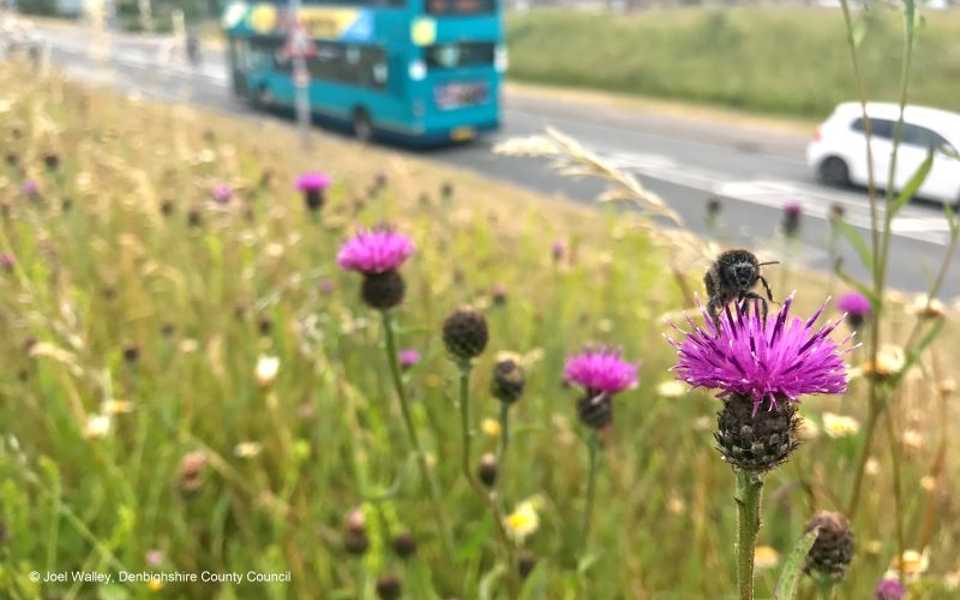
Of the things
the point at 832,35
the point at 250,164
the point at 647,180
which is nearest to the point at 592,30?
the point at 832,35

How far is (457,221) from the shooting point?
17.3 feet

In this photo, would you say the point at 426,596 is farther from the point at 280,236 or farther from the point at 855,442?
the point at 280,236

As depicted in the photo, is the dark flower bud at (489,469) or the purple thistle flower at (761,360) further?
the dark flower bud at (489,469)

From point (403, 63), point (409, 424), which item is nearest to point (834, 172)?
point (403, 63)

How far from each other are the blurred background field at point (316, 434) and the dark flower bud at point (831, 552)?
1.02 feet

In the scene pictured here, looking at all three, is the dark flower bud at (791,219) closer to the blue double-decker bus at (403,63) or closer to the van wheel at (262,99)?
the blue double-decker bus at (403,63)

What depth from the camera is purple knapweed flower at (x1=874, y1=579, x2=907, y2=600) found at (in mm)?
1414

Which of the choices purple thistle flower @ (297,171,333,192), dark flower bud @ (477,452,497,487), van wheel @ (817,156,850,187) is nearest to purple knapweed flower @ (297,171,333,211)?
purple thistle flower @ (297,171,333,192)

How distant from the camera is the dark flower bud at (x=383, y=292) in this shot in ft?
5.83

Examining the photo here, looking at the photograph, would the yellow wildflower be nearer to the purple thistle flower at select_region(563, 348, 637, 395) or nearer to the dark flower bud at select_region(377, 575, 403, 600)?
the purple thistle flower at select_region(563, 348, 637, 395)

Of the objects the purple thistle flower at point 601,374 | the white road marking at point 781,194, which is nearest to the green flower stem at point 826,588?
the purple thistle flower at point 601,374

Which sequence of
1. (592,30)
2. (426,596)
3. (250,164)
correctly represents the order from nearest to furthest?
(426,596), (250,164), (592,30)

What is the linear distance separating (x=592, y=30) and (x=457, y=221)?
28308mm

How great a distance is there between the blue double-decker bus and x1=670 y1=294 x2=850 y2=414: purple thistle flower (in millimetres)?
12909
